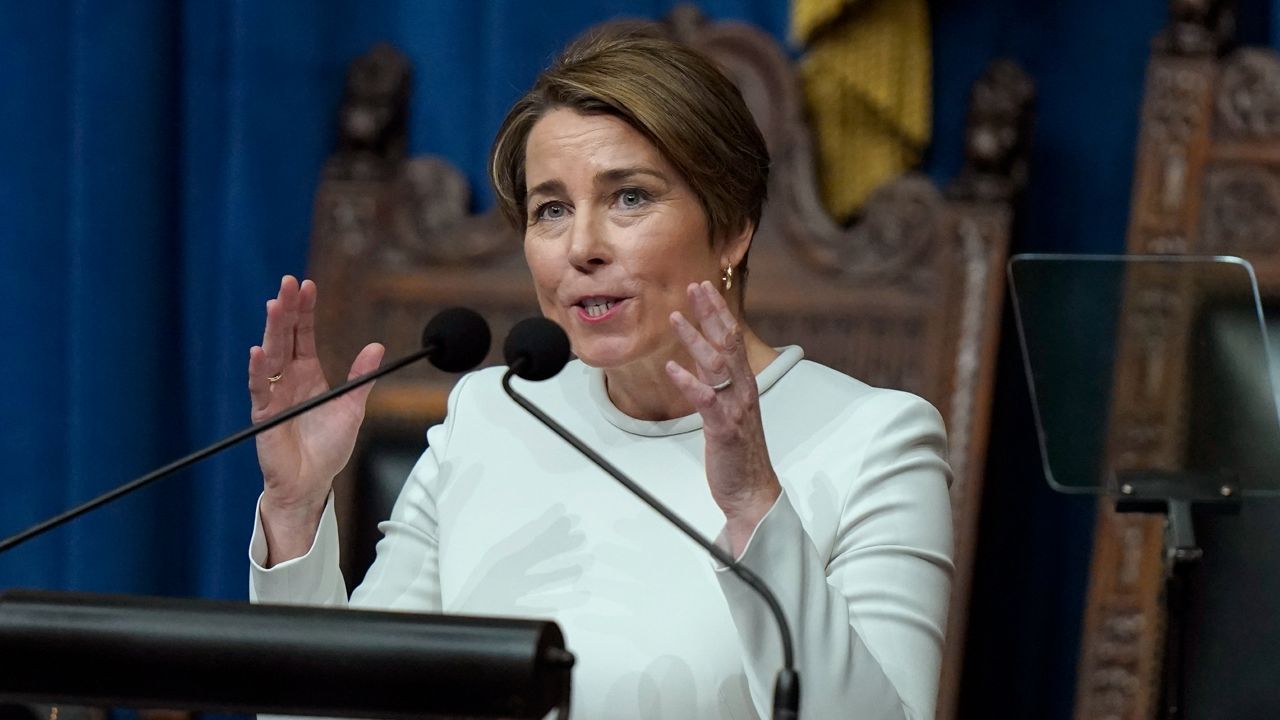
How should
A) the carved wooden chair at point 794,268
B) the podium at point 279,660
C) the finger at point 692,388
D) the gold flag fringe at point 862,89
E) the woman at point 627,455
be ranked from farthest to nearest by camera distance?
the gold flag fringe at point 862,89 → the carved wooden chair at point 794,268 → the woman at point 627,455 → the finger at point 692,388 → the podium at point 279,660

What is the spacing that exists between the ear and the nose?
17 cm

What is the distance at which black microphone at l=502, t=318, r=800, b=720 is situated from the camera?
4.18 ft

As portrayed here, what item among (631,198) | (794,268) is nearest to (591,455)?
(631,198)

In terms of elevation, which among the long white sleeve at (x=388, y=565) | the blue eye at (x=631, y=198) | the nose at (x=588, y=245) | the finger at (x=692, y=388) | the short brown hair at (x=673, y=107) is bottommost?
the long white sleeve at (x=388, y=565)

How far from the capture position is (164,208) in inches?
132

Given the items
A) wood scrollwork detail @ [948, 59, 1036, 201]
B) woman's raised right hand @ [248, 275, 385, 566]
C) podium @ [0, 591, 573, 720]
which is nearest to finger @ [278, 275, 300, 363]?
woman's raised right hand @ [248, 275, 385, 566]

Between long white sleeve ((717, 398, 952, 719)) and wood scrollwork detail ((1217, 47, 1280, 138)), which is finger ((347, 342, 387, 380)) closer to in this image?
long white sleeve ((717, 398, 952, 719))

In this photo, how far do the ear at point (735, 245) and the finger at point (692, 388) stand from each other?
20.7 inches

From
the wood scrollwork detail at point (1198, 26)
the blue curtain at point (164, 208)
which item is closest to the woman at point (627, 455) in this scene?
the wood scrollwork detail at point (1198, 26)

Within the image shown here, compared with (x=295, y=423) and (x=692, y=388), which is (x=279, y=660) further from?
Result: (x=295, y=423)

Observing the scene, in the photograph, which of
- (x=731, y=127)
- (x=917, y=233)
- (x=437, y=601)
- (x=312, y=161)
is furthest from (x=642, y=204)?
(x=312, y=161)

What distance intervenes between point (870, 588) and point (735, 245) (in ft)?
1.61

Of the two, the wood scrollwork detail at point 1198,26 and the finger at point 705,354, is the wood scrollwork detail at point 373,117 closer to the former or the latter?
the wood scrollwork detail at point 1198,26

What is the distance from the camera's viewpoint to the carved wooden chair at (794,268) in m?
2.75
